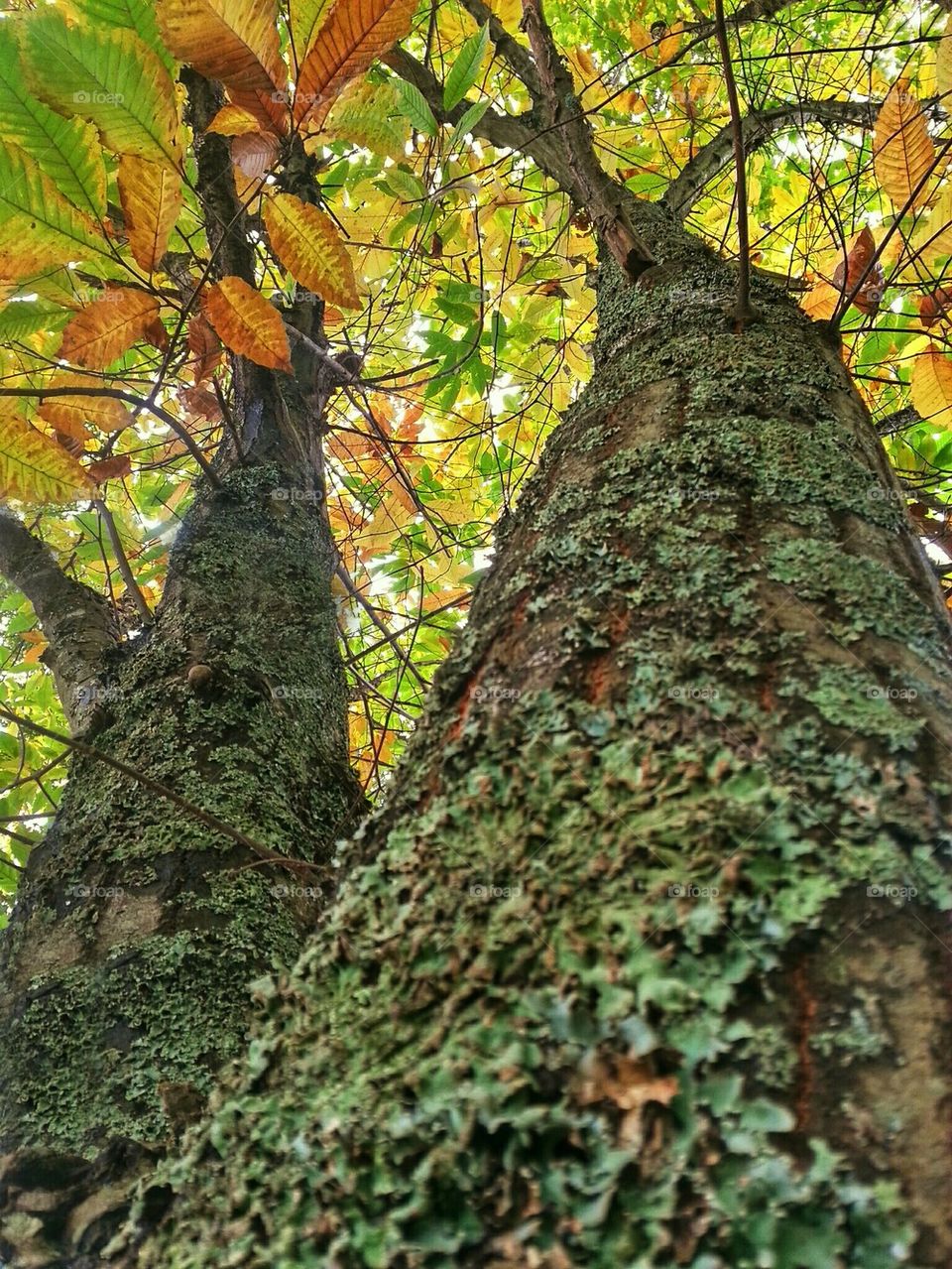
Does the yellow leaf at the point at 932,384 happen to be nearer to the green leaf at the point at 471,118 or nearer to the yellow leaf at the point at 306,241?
the green leaf at the point at 471,118

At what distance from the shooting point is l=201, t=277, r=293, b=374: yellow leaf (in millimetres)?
1099

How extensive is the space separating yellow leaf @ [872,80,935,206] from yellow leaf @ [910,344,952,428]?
400mm

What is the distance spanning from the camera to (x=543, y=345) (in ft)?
7.89

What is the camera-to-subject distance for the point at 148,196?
1008 mm

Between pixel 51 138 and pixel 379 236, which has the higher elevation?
pixel 379 236

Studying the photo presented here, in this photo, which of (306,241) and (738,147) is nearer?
(738,147)

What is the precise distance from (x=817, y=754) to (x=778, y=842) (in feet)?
0.27

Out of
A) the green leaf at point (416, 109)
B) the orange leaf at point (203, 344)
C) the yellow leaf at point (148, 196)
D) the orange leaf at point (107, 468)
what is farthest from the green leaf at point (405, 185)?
the orange leaf at point (107, 468)

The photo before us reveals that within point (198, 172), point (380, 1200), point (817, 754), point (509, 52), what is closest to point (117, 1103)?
point (380, 1200)

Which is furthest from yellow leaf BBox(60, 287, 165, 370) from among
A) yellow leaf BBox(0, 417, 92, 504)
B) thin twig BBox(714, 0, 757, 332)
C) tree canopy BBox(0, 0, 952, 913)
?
thin twig BBox(714, 0, 757, 332)

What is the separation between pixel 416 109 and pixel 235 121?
0.34 m

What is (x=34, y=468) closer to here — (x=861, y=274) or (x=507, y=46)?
(x=861, y=274)

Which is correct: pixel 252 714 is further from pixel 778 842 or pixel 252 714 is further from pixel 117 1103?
pixel 778 842

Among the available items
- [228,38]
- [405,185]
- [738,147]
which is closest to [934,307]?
[738,147]
